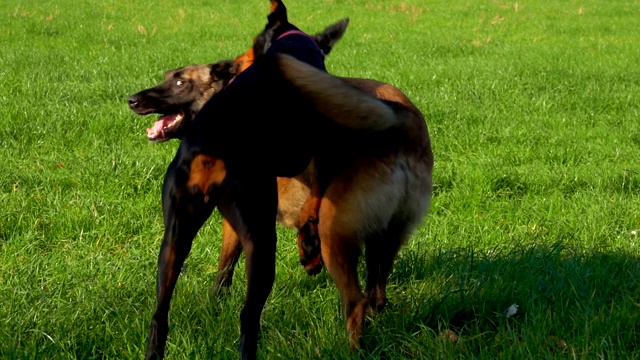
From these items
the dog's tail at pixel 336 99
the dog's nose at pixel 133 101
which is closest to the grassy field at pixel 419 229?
the dog's nose at pixel 133 101

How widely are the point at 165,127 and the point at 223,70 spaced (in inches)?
18.8

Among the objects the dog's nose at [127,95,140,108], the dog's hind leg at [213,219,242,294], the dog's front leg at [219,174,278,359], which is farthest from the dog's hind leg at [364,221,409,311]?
the dog's nose at [127,95,140,108]

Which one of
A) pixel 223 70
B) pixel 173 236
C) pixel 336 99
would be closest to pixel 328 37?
pixel 223 70

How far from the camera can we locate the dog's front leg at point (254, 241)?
308 centimetres

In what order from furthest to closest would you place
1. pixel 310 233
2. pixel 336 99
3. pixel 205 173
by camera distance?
1. pixel 310 233
2. pixel 336 99
3. pixel 205 173

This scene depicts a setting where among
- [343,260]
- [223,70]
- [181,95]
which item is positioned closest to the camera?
[343,260]

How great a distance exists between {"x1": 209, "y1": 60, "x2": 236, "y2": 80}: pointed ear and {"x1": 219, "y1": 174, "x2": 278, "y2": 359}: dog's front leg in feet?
6.03

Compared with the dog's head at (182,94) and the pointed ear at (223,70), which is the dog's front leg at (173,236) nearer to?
the dog's head at (182,94)

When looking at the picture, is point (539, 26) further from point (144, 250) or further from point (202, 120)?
point (202, 120)

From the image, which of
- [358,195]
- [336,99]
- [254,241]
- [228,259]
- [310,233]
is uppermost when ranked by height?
[336,99]

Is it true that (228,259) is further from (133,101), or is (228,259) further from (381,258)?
(133,101)

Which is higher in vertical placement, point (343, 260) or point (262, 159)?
point (262, 159)

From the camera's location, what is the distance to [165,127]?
501cm

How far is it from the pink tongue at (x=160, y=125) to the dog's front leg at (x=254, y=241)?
1780mm
